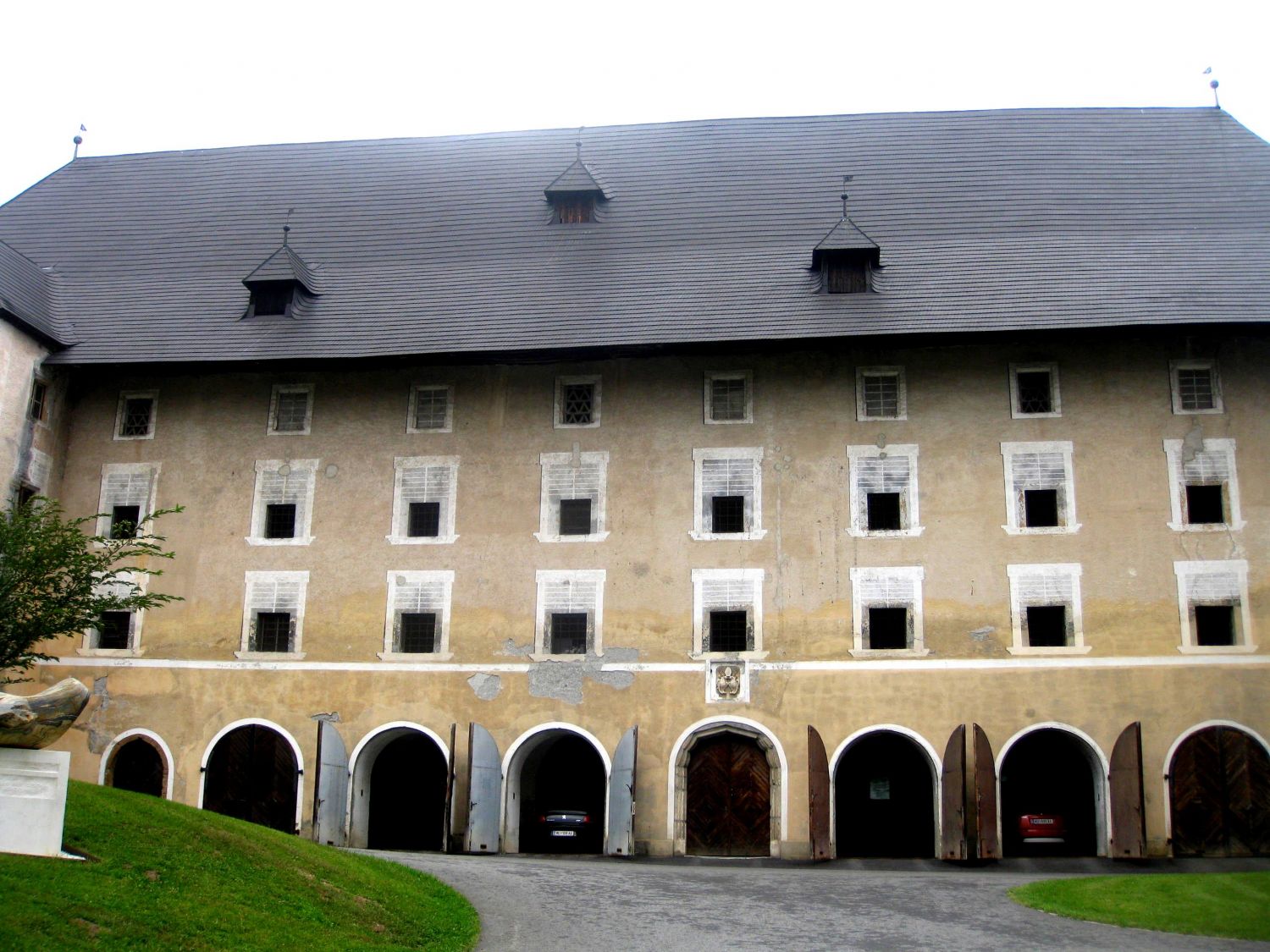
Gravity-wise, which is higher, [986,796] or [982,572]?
[982,572]

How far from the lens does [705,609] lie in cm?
2614

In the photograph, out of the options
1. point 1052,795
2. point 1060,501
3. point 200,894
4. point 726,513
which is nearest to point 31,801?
point 200,894

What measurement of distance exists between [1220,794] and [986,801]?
14.4ft

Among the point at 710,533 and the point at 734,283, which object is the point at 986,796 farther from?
the point at 734,283

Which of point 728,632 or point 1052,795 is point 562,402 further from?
point 1052,795

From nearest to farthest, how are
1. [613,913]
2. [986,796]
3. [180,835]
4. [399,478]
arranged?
[180,835] < [613,913] < [986,796] < [399,478]

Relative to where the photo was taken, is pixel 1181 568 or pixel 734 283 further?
pixel 734 283

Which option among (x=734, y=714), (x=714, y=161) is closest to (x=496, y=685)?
(x=734, y=714)

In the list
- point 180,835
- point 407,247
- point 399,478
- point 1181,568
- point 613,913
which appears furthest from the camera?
point 407,247

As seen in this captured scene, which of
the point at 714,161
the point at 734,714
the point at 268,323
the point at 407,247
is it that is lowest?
the point at 734,714

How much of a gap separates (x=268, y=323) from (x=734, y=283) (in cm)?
999

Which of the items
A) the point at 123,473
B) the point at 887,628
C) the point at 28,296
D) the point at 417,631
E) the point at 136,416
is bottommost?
the point at 417,631

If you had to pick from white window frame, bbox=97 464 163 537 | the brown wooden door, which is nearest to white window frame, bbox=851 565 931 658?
the brown wooden door

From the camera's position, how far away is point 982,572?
2573cm
